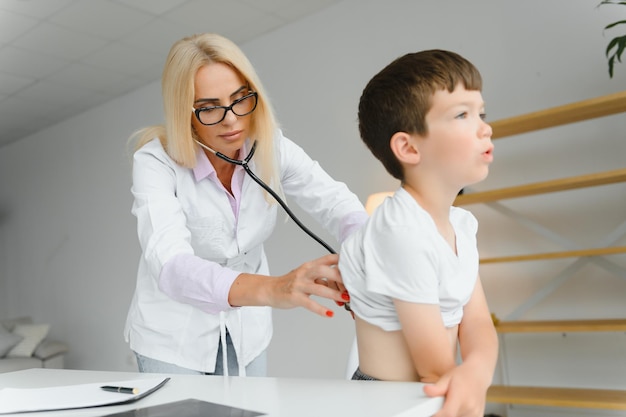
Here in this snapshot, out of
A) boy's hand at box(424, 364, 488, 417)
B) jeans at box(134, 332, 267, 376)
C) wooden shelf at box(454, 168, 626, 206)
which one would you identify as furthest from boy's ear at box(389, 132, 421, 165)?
wooden shelf at box(454, 168, 626, 206)

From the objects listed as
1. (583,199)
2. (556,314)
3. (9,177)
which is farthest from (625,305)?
(9,177)

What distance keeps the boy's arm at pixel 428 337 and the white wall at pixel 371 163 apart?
6.60ft

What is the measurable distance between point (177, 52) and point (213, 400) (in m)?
0.86

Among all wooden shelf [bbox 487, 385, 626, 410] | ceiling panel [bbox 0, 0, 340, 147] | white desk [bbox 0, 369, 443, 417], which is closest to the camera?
white desk [bbox 0, 369, 443, 417]

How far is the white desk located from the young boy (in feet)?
0.28

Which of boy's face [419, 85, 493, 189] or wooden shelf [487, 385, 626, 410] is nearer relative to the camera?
boy's face [419, 85, 493, 189]

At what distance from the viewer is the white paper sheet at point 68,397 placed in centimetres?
87

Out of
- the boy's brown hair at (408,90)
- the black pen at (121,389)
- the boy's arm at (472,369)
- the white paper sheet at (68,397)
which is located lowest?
the white paper sheet at (68,397)

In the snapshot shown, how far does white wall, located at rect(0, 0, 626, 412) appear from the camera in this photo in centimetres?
274

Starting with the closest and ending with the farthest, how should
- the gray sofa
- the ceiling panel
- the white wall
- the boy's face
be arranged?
the boy's face, the white wall, the ceiling panel, the gray sofa

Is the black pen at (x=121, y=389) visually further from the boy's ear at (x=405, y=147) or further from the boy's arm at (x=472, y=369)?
the boy's ear at (x=405, y=147)

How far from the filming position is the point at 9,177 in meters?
6.74

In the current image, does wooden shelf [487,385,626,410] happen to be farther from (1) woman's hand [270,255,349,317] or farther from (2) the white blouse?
(1) woman's hand [270,255,349,317]

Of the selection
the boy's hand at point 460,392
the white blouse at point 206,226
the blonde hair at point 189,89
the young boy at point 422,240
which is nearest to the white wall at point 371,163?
the white blouse at point 206,226
